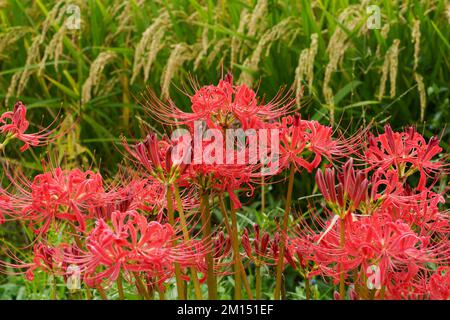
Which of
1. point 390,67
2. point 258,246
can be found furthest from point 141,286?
point 390,67

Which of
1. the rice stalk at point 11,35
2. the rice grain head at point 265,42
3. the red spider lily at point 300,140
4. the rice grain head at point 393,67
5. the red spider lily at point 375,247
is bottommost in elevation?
the red spider lily at point 375,247

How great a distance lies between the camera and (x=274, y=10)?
3646 millimetres

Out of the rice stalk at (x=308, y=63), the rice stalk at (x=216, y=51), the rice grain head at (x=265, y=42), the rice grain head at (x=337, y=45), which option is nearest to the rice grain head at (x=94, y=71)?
the rice stalk at (x=216, y=51)

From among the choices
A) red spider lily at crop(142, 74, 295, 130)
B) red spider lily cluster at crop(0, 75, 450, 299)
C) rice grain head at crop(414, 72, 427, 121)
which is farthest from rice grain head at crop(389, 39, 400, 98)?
red spider lily at crop(142, 74, 295, 130)

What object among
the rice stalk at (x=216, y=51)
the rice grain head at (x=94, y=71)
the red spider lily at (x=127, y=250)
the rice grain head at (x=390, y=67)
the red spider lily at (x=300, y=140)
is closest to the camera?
the red spider lily at (x=127, y=250)

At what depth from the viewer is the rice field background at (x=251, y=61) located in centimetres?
331

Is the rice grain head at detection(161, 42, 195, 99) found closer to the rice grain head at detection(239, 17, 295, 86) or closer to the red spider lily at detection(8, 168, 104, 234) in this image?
the rice grain head at detection(239, 17, 295, 86)

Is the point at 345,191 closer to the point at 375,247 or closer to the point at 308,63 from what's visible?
the point at 375,247

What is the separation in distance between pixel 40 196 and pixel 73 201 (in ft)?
0.19

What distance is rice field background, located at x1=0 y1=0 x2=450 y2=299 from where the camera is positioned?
10.9 ft

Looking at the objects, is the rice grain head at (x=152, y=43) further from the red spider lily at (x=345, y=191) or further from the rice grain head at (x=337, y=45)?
the red spider lily at (x=345, y=191)

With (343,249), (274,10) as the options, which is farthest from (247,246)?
(274,10)
